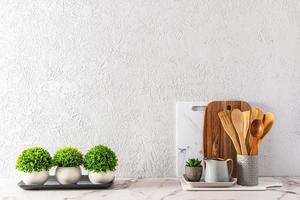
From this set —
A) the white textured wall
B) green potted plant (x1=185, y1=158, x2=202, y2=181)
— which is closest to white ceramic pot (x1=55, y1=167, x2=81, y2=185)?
the white textured wall

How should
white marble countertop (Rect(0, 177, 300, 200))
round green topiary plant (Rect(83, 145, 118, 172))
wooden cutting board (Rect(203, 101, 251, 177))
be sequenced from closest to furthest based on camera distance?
white marble countertop (Rect(0, 177, 300, 200)), round green topiary plant (Rect(83, 145, 118, 172)), wooden cutting board (Rect(203, 101, 251, 177))

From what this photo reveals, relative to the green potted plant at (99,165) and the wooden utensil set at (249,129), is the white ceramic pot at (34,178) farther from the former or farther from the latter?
the wooden utensil set at (249,129)

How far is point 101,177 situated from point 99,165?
4cm

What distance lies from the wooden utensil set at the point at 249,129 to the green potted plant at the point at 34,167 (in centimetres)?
67

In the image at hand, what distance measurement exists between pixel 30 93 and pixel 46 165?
36cm

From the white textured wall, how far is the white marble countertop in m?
0.19

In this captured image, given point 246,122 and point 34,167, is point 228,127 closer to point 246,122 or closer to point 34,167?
point 246,122

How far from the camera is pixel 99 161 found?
1.52 m

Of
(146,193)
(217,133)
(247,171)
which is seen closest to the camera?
(146,193)

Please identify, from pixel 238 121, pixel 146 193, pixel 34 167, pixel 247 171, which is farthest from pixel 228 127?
pixel 34 167

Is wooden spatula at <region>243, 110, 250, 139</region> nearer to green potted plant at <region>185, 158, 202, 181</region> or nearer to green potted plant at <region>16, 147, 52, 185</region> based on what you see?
green potted plant at <region>185, 158, 202, 181</region>

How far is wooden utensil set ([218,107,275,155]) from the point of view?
1.58m

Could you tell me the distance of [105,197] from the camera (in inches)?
54.9

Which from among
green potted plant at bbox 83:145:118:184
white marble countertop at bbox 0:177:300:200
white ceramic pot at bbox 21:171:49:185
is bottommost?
white marble countertop at bbox 0:177:300:200
